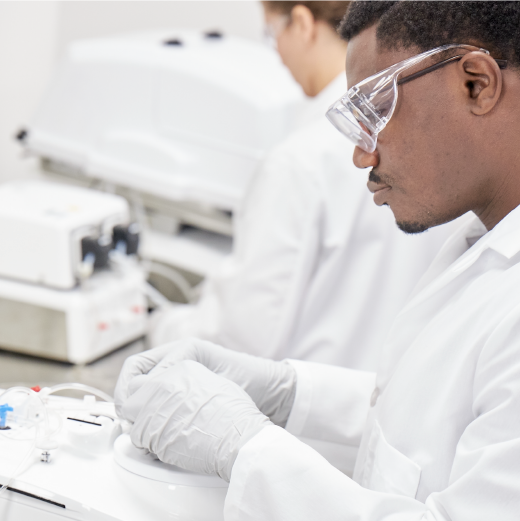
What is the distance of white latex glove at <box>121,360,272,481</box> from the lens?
0.70 meters

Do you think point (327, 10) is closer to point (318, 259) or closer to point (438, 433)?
point (318, 259)

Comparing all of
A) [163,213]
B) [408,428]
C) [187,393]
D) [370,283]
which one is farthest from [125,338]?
[408,428]

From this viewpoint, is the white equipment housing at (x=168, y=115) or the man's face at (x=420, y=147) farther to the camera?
the white equipment housing at (x=168, y=115)

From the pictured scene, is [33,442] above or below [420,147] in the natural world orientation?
below

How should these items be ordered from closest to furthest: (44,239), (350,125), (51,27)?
(350,125) < (44,239) < (51,27)

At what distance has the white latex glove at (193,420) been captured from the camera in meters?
0.70

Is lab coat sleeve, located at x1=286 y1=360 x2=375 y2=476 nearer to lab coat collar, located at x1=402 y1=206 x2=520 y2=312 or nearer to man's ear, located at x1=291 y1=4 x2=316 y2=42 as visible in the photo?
lab coat collar, located at x1=402 y1=206 x2=520 y2=312

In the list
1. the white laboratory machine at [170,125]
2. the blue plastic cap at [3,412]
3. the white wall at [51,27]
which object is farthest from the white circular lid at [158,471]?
the white wall at [51,27]

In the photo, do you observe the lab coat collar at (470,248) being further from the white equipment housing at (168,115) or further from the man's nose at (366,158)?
the white equipment housing at (168,115)

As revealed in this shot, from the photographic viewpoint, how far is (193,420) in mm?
732

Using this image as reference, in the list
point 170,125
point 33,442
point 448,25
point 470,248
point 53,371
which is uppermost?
point 448,25

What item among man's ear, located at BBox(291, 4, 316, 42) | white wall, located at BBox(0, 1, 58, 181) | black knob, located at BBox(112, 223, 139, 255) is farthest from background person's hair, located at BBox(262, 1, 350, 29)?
white wall, located at BBox(0, 1, 58, 181)

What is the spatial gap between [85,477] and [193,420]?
0.14 metres

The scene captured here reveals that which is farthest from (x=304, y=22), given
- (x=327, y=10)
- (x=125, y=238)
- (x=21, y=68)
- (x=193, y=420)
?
(x=21, y=68)
